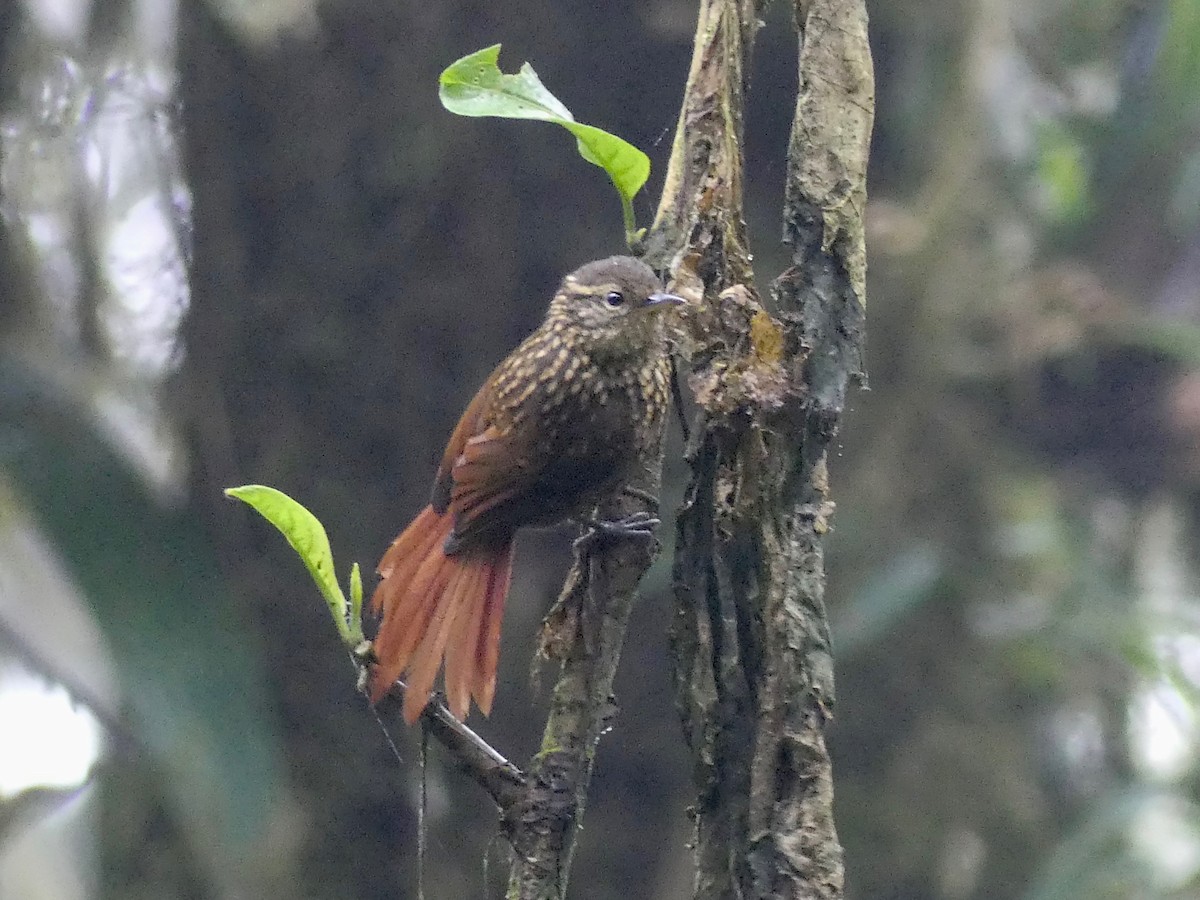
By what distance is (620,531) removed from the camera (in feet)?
5.08

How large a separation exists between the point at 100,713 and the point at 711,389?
221cm

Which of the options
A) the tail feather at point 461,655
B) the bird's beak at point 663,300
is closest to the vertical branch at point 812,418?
the bird's beak at point 663,300

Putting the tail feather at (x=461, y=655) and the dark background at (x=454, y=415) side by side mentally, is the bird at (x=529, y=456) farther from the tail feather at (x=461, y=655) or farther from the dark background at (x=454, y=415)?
the dark background at (x=454, y=415)

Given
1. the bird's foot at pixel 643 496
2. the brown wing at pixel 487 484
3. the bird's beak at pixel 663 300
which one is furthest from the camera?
the brown wing at pixel 487 484

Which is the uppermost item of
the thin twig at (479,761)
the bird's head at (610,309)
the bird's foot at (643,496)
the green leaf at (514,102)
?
the bird's head at (610,309)

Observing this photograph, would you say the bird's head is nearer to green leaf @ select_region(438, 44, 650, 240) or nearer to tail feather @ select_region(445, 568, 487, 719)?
green leaf @ select_region(438, 44, 650, 240)

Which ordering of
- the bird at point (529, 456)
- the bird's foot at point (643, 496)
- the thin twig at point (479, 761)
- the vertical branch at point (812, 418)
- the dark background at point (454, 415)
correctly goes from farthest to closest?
the dark background at point (454, 415) < the bird at point (529, 456) < the bird's foot at point (643, 496) < the thin twig at point (479, 761) < the vertical branch at point (812, 418)

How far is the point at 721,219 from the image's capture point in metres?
1.46

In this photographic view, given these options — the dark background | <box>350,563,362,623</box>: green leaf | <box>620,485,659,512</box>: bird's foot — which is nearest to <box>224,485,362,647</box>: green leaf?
<box>350,563,362,623</box>: green leaf

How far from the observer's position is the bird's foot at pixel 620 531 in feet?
5.04

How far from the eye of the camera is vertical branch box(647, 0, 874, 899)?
1206 mm

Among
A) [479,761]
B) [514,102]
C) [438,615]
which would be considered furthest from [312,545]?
[514,102]

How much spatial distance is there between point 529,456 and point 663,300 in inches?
16.3

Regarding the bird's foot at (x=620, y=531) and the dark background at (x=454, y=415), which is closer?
the bird's foot at (x=620, y=531)
